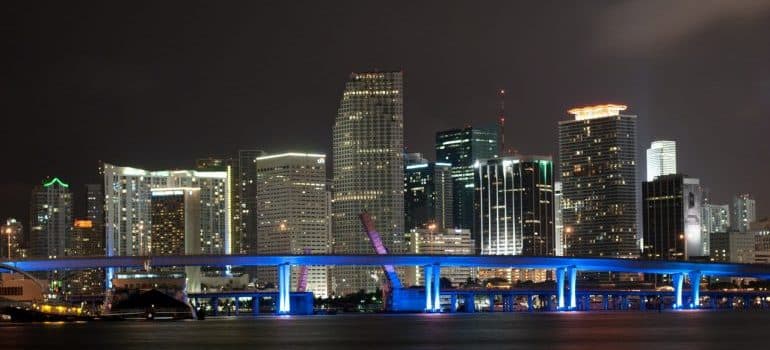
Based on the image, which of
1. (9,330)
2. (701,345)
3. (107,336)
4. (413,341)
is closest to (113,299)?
(9,330)

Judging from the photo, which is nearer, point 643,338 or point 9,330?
point 643,338

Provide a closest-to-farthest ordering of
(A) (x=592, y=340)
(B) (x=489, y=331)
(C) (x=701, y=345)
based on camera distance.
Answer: (C) (x=701, y=345), (A) (x=592, y=340), (B) (x=489, y=331)

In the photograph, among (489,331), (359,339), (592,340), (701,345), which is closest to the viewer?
(701,345)

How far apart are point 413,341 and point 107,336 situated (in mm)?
29631

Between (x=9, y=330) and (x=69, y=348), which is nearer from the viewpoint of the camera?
(x=69, y=348)

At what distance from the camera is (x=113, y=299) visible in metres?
192

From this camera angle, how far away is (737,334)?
128 m

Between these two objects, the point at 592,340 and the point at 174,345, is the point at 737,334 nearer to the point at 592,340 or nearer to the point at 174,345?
the point at 592,340

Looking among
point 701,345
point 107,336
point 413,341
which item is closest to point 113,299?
point 107,336

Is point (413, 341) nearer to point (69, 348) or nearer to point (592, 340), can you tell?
point (592, 340)

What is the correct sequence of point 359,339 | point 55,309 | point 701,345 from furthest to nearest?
1. point 55,309
2. point 359,339
3. point 701,345

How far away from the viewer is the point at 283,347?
4328 inches

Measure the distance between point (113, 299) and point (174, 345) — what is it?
85553 mm

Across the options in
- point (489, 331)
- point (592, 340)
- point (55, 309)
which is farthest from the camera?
point (55, 309)
